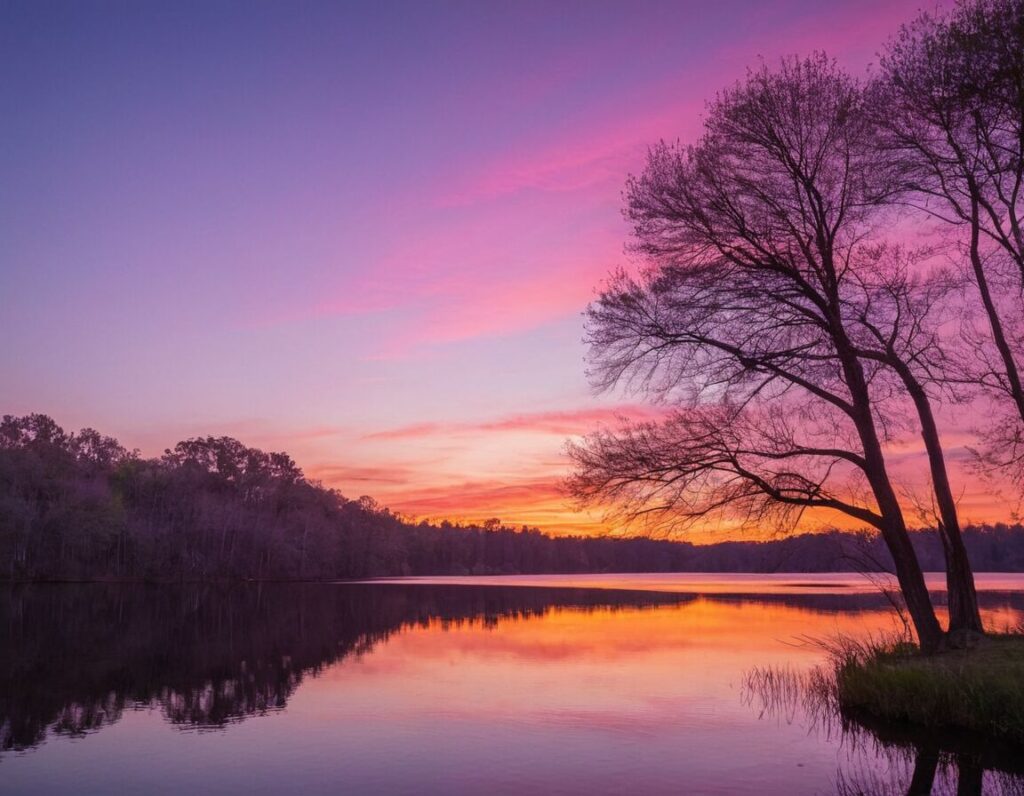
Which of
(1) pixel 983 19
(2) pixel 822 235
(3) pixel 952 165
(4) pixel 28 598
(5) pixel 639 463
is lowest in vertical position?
(4) pixel 28 598

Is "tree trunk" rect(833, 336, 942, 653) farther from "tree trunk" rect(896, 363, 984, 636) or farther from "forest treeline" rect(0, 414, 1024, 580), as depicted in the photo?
"forest treeline" rect(0, 414, 1024, 580)

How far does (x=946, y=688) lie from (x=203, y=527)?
3445 inches

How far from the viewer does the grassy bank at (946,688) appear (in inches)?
481

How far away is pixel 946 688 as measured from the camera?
1301 cm

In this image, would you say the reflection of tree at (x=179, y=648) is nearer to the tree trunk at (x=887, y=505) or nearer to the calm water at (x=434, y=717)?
the calm water at (x=434, y=717)

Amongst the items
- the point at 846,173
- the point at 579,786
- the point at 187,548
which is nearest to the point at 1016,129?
the point at 846,173

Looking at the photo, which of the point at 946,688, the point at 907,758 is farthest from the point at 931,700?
the point at 907,758

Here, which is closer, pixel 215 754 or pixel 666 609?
pixel 215 754

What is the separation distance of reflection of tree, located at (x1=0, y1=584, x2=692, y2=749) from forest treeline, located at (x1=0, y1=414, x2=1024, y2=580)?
25.7 m

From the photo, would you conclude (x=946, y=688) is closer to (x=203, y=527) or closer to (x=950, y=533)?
(x=950, y=533)

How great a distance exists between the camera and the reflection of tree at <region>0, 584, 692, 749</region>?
16609mm

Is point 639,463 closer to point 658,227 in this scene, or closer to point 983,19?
point 658,227

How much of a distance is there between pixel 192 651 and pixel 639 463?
1764 centimetres

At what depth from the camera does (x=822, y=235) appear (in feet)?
52.0
